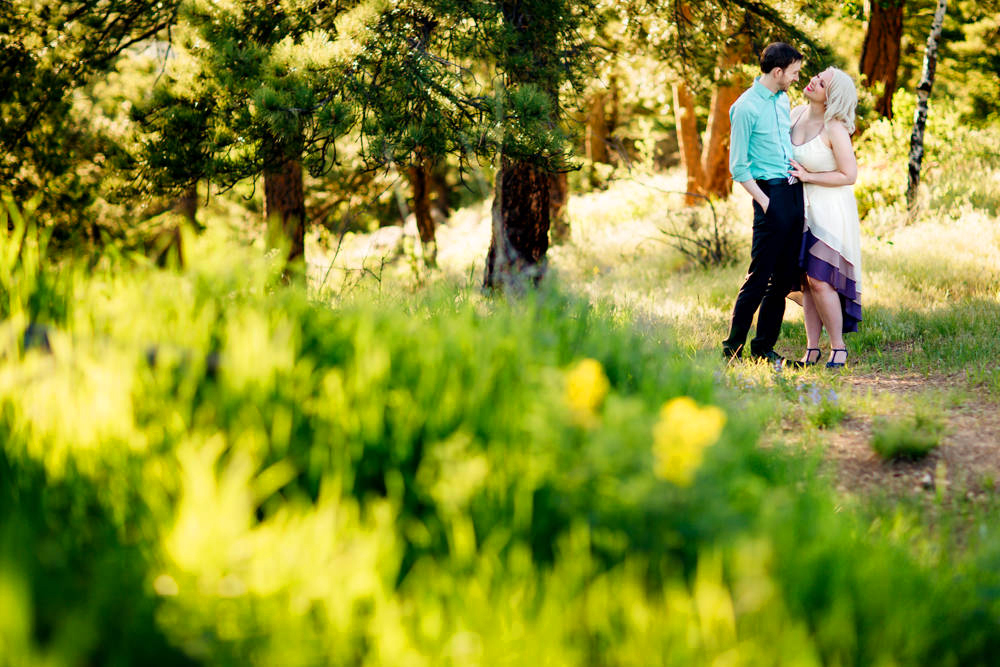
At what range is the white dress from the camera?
5.64 m

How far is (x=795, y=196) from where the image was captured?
562 cm

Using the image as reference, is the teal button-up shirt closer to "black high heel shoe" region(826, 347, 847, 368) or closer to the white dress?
the white dress

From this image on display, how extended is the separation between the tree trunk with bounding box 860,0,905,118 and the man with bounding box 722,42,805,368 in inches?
299

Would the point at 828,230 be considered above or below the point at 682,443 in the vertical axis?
above

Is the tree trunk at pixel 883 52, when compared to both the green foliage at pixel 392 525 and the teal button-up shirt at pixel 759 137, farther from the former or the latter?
the green foliage at pixel 392 525

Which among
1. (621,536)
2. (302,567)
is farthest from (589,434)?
(302,567)

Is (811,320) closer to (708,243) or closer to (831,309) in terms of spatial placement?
(831,309)

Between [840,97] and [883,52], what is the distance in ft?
26.2

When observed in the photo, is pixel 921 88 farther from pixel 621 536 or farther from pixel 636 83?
pixel 621 536

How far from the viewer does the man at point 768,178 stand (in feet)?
17.9

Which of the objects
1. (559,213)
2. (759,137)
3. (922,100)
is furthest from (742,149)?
(559,213)

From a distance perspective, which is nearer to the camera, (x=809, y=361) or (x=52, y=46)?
(x=809, y=361)

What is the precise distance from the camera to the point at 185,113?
570cm

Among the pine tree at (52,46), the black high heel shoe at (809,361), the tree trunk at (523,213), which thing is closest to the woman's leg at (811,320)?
the black high heel shoe at (809,361)
